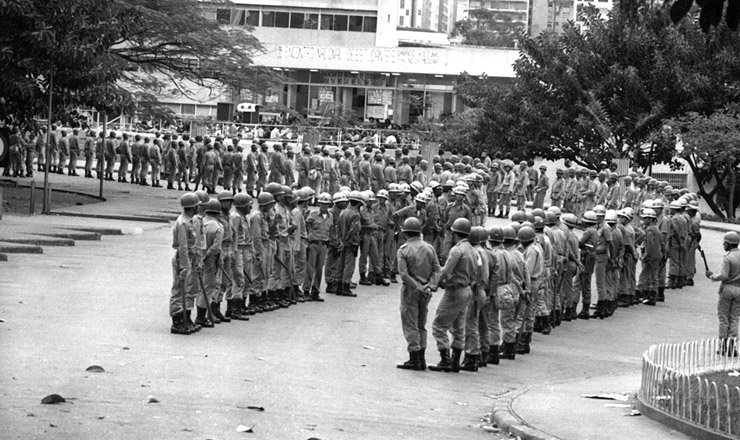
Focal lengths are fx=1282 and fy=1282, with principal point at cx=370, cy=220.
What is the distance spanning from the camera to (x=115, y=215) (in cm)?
3102

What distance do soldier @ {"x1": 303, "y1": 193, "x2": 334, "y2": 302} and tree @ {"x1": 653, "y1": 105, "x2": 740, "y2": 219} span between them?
2243 cm

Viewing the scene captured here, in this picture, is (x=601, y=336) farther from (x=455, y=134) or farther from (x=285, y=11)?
(x=285, y=11)

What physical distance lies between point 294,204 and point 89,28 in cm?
1074

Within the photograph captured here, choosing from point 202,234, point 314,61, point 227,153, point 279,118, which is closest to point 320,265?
point 202,234

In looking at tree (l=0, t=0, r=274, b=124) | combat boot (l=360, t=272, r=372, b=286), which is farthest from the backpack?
tree (l=0, t=0, r=274, b=124)

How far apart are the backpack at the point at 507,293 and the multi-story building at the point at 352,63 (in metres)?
46.1

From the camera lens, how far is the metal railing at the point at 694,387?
41.0 ft

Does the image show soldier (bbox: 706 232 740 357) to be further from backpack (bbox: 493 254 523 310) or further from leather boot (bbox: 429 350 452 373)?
leather boot (bbox: 429 350 452 373)

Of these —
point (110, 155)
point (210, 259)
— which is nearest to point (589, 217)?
point (210, 259)

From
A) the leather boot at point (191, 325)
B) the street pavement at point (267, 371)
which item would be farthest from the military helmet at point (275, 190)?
the leather boot at point (191, 325)

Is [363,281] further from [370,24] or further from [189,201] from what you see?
[370,24]

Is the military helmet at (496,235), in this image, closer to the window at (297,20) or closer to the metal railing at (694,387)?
the metal railing at (694,387)

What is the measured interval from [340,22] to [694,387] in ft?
196

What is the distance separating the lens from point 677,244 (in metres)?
26.6
